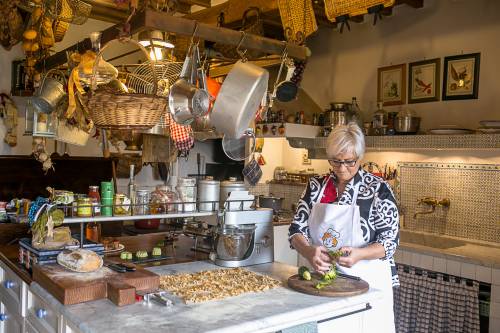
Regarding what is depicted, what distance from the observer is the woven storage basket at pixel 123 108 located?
7.30 ft

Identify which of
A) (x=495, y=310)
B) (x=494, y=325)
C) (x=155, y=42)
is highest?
(x=155, y=42)

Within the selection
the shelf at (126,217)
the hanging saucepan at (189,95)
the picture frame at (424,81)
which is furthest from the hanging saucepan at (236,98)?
the picture frame at (424,81)

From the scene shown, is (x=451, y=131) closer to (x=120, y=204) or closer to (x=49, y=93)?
(x=120, y=204)

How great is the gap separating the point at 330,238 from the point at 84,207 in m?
1.27

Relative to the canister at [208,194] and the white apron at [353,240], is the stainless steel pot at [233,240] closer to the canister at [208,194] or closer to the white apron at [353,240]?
the canister at [208,194]

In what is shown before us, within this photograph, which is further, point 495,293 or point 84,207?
point 495,293

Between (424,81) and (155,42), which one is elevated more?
(424,81)

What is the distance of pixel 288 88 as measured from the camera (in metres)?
2.87

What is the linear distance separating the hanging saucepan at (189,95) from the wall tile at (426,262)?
2476 millimetres

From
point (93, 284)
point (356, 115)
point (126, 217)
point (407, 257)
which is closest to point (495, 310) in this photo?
point (407, 257)

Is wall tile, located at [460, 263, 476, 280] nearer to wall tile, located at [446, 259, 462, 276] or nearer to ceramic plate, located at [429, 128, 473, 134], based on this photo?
wall tile, located at [446, 259, 462, 276]

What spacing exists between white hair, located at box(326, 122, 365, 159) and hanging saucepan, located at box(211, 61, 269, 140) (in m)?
0.51

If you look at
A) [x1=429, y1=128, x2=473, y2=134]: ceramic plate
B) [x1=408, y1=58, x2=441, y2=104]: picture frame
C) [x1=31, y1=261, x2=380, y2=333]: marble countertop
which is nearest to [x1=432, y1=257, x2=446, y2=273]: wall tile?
[x1=429, y1=128, x2=473, y2=134]: ceramic plate

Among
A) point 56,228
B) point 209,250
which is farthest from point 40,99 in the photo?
point 209,250
